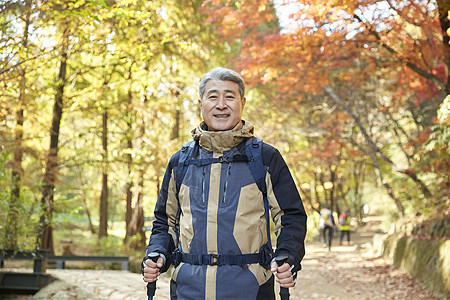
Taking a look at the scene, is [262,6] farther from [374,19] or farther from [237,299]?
[237,299]

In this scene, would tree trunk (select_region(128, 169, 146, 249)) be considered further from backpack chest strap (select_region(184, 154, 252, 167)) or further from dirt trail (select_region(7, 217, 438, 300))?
backpack chest strap (select_region(184, 154, 252, 167))

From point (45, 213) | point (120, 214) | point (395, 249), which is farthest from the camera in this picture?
point (120, 214)

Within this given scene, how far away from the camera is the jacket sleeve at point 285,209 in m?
2.17

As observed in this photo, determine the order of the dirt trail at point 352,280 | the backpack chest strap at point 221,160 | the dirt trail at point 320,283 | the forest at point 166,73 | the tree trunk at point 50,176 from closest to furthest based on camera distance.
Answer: the backpack chest strap at point 221,160
the forest at point 166,73
the dirt trail at point 320,283
the tree trunk at point 50,176
the dirt trail at point 352,280

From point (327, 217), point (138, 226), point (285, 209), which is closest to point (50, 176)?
point (138, 226)

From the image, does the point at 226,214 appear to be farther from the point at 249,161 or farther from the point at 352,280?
the point at 352,280

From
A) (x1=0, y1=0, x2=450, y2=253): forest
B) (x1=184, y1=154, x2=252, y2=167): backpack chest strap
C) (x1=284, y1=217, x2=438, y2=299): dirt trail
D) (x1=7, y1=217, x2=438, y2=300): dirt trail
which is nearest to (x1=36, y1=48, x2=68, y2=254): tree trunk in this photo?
(x1=0, y1=0, x2=450, y2=253): forest

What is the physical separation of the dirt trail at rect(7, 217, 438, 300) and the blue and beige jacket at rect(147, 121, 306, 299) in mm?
4363

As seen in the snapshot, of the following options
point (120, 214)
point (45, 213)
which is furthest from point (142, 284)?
point (120, 214)

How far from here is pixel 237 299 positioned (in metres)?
2.14

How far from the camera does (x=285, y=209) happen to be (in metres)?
2.23

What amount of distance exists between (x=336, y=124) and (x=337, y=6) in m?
10.5

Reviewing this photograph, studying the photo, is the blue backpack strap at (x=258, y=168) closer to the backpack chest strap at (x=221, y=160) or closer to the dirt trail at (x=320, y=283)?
the backpack chest strap at (x=221, y=160)

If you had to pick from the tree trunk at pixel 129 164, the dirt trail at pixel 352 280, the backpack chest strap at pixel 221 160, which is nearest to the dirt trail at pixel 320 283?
the dirt trail at pixel 352 280
